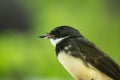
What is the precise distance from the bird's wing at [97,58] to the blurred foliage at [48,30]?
1.79 m

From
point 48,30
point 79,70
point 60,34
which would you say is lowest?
point 79,70

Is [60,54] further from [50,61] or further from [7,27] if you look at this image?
[7,27]

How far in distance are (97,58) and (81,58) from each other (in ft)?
0.35

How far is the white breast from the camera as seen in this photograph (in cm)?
481

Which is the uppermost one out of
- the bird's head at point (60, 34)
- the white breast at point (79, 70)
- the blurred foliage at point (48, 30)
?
the blurred foliage at point (48, 30)

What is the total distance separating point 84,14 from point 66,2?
1162 millimetres

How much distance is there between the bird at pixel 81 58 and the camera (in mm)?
4820

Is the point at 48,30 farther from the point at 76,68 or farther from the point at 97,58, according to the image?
the point at 76,68

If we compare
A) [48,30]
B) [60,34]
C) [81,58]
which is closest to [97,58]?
[81,58]

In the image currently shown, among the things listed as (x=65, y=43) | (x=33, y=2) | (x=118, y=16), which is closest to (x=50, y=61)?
(x=118, y=16)

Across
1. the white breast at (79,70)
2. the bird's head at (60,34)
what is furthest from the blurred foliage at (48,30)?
the white breast at (79,70)

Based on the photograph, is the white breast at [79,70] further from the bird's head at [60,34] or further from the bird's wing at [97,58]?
the bird's head at [60,34]

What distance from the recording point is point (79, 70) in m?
4.82

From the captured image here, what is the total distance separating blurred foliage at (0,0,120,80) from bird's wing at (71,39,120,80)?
179cm
